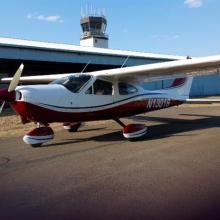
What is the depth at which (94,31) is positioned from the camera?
6575 centimetres

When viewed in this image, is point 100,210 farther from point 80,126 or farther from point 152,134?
point 80,126

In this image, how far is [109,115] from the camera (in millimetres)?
11562

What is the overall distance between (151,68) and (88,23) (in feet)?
187

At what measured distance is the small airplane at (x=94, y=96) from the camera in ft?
31.3

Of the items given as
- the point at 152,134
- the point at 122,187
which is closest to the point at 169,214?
the point at 122,187

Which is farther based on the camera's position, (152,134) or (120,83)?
(120,83)

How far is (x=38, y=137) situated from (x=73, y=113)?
1242mm

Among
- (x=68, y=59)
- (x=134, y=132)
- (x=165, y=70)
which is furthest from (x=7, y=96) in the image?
(x=68, y=59)

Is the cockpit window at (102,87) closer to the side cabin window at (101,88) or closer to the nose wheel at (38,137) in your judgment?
the side cabin window at (101,88)

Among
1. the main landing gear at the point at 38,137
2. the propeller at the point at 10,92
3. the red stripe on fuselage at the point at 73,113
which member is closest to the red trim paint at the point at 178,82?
the red stripe on fuselage at the point at 73,113

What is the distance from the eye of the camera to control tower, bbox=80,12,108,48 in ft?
210

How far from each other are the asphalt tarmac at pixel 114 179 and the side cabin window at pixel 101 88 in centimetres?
164

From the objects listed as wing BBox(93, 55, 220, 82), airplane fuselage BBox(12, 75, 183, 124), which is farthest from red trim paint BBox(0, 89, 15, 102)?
wing BBox(93, 55, 220, 82)

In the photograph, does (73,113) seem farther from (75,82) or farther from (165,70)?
(165,70)
